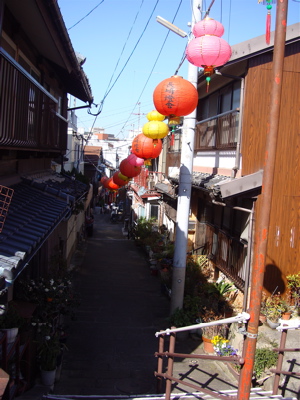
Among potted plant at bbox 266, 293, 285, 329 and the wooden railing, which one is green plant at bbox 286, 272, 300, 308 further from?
the wooden railing

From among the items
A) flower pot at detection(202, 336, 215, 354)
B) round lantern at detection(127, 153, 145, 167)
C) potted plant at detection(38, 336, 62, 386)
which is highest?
round lantern at detection(127, 153, 145, 167)

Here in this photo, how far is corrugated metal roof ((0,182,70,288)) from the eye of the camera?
4.62m

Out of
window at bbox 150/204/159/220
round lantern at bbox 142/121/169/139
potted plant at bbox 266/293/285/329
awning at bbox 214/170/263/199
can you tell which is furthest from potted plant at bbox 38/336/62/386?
window at bbox 150/204/159/220

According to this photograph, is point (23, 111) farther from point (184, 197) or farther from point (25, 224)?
point (184, 197)

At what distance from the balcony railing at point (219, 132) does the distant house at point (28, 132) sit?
4615mm

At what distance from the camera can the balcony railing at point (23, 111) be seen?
5.86 meters

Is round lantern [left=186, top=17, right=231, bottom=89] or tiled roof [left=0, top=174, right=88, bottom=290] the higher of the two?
round lantern [left=186, top=17, right=231, bottom=89]

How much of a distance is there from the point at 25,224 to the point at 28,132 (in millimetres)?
2310

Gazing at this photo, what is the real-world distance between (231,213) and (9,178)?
650 centimetres

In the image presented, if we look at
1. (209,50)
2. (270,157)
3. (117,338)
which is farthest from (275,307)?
(209,50)

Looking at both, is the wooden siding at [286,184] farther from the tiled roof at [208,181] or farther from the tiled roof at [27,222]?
the tiled roof at [27,222]

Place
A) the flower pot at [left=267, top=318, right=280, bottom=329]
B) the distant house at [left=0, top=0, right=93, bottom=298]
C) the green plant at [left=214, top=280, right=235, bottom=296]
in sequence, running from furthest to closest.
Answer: the green plant at [left=214, top=280, right=235, bottom=296]
the flower pot at [left=267, top=318, right=280, bottom=329]
the distant house at [left=0, top=0, right=93, bottom=298]

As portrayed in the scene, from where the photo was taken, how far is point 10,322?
6109 mm

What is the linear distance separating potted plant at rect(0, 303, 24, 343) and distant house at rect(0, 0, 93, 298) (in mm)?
446
